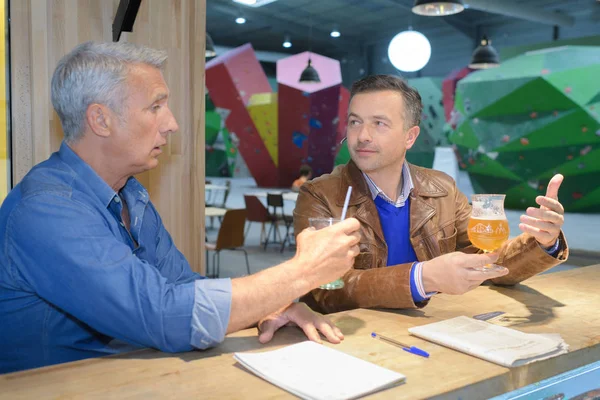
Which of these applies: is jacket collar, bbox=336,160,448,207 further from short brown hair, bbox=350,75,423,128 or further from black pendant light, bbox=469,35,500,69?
black pendant light, bbox=469,35,500,69

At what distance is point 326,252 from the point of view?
140 cm

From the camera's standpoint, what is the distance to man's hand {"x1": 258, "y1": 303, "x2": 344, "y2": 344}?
1433 millimetres

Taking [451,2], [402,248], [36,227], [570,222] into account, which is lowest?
Answer: [570,222]

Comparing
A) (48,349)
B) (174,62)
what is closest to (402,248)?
(48,349)

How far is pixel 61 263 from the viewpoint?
4.18 ft

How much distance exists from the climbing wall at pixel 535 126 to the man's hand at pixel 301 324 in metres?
11.5

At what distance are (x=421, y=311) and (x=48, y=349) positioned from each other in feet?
3.49

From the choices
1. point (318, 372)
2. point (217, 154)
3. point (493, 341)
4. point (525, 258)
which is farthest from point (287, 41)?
point (318, 372)

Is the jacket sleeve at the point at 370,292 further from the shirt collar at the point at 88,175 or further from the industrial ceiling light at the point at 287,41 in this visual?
the industrial ceiling light at the point at 287,41

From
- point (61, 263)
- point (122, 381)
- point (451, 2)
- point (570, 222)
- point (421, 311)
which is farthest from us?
point (570, 222)

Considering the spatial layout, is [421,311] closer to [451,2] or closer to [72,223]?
[72,223]

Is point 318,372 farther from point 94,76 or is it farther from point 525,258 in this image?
point 525,258

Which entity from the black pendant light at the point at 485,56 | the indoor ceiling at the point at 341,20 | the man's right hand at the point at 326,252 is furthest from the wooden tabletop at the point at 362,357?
the indoor ceiling at the point at 341,20

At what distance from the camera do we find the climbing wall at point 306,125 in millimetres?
11883
